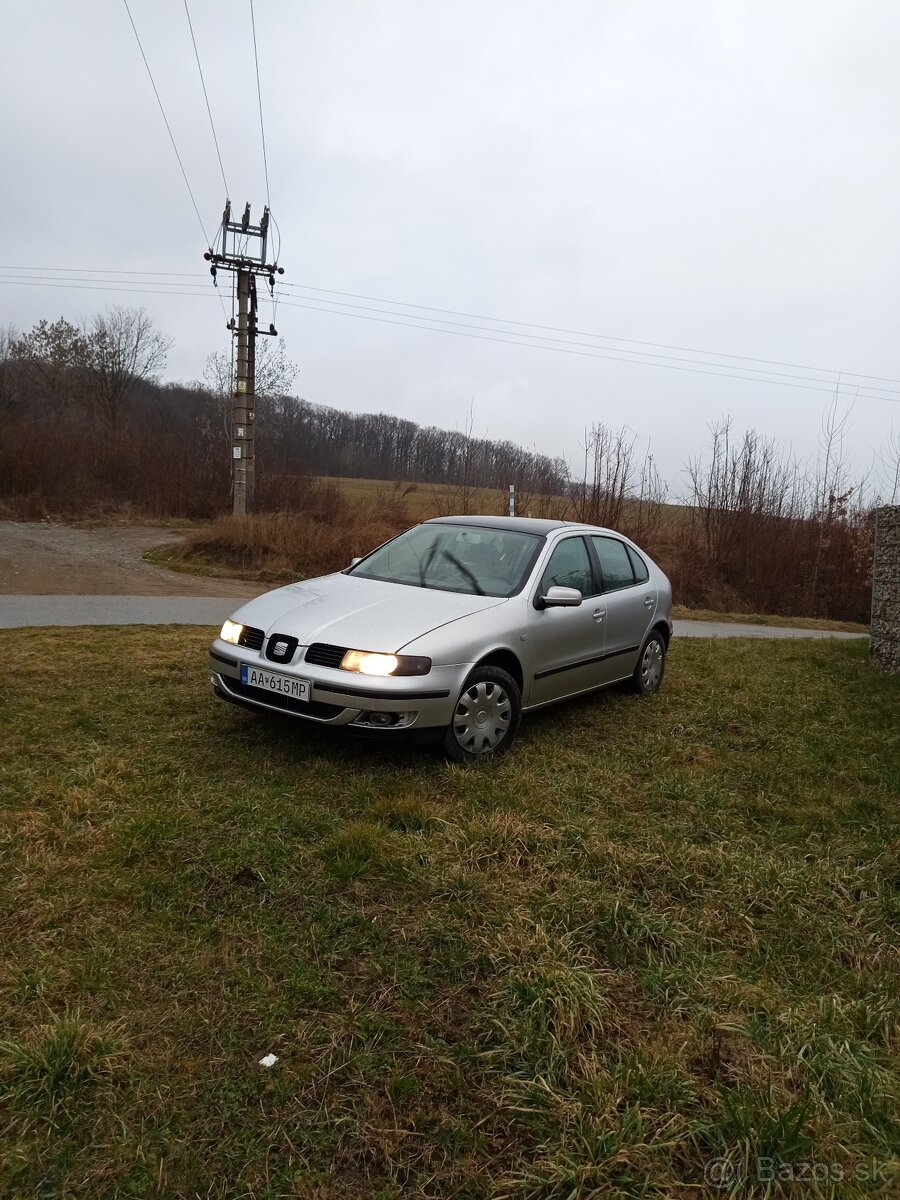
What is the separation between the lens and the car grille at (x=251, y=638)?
15.3 feet

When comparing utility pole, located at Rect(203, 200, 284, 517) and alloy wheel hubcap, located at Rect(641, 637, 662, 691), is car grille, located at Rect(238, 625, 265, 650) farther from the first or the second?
utility pole, located at Rect(203, 200, 284, 517)

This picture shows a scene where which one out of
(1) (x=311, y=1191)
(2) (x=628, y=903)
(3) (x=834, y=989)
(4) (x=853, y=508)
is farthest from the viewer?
(4) (x=853, y=508)

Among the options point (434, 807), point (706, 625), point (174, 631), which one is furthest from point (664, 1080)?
point (706, 625)

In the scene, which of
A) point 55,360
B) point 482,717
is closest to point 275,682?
point 482,717

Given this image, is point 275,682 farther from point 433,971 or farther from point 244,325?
point 244,325

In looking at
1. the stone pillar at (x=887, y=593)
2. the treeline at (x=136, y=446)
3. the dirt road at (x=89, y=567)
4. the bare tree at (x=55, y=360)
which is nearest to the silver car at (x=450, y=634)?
the stone pillar at (x=887, y=593)

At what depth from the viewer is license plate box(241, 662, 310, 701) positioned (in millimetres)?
4340

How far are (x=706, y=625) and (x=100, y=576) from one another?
11766 mm

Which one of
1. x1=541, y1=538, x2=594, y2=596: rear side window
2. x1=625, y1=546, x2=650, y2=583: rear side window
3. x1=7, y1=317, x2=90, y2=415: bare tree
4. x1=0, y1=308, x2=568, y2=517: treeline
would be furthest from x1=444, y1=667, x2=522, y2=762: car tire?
x1=7, y1=317, x2=90, y2=415: bare tree

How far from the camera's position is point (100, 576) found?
579 inches

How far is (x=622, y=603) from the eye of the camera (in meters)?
6.17

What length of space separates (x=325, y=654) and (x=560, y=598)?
64.8 inches

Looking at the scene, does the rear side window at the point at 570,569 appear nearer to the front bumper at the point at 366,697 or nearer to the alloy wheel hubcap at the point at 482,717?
the alloy wheel hubcap at the point at 482,717

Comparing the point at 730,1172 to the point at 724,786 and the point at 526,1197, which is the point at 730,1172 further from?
the point at 724,786
